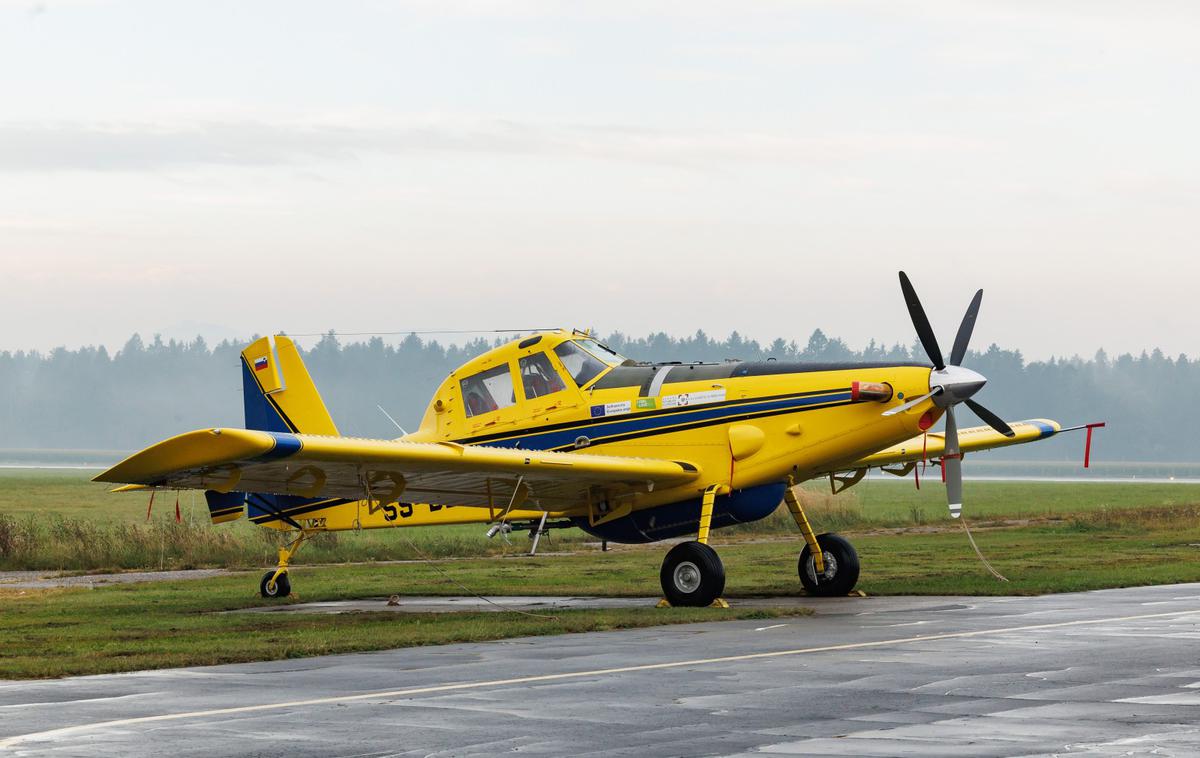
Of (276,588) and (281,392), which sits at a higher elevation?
(281,392)

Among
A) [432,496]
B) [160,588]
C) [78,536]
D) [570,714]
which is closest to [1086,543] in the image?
[432,496]

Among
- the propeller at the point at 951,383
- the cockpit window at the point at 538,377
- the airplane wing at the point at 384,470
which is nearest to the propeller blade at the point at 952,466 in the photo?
the propeller at the point at 951,383

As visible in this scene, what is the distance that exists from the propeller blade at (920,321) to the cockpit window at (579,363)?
4123 millimetres

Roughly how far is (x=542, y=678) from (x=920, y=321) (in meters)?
10.2

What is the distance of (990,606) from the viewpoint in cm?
1875

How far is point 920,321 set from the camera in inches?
834

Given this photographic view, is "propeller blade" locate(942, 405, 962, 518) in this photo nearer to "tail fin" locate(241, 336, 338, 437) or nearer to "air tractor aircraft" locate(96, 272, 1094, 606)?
"air tractor aircraft" locate(96, 272, 1094, 606)

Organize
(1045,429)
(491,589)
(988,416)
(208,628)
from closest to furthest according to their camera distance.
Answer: (208,628) → (988,416) → (491,589) → (1045,429)

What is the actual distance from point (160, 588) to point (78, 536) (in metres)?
8.18

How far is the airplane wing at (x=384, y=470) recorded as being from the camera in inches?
647

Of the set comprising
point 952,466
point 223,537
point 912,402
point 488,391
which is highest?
point 488,391

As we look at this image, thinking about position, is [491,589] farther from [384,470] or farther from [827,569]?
[384,470]

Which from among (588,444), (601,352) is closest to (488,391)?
(601,352)

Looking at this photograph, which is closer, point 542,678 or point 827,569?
point 542,678
